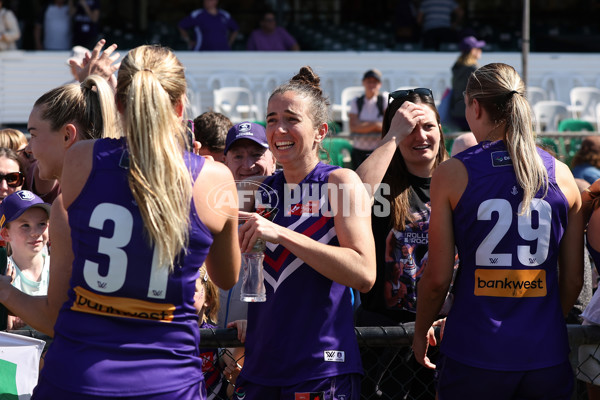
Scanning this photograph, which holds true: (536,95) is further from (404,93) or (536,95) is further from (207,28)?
(404,93)

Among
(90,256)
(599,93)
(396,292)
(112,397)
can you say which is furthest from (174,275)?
(599,93)

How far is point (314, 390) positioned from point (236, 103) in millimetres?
10986

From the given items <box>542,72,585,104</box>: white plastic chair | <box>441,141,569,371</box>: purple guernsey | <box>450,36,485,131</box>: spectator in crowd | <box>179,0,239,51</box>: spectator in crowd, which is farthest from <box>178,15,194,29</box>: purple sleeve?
<box>441,141,569,371</box>: purple guernsey

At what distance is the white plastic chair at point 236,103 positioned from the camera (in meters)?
12.9

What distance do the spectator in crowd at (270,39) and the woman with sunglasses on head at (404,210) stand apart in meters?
11.4

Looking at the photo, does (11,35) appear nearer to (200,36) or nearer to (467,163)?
(200,36)

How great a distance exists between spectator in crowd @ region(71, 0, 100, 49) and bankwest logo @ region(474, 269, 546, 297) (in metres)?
12.7

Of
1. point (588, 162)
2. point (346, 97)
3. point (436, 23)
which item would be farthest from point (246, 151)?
point (436, 23)

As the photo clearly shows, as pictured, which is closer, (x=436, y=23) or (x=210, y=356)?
(x=210, y=356)

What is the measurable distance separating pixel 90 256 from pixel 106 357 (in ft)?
0.91

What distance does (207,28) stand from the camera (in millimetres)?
13789

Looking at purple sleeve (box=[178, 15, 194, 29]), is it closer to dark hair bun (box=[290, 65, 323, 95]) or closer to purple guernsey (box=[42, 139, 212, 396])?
dark hair bun (box=[290, 65, 323, 95])

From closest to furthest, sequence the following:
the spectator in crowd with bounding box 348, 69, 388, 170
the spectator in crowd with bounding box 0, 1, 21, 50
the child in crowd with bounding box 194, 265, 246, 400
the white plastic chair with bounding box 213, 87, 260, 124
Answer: the child in crowd with bounding box 194, 265, 246, 400 → the spectator in crowd with bounding box 348, 69, 388, 170 → the white plastic chair with bounding box 213, 87, 260, 124 → the spectator in crowd with bounding box 0, 1, 21, 50

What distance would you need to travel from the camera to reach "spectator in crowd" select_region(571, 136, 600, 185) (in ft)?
20.3
